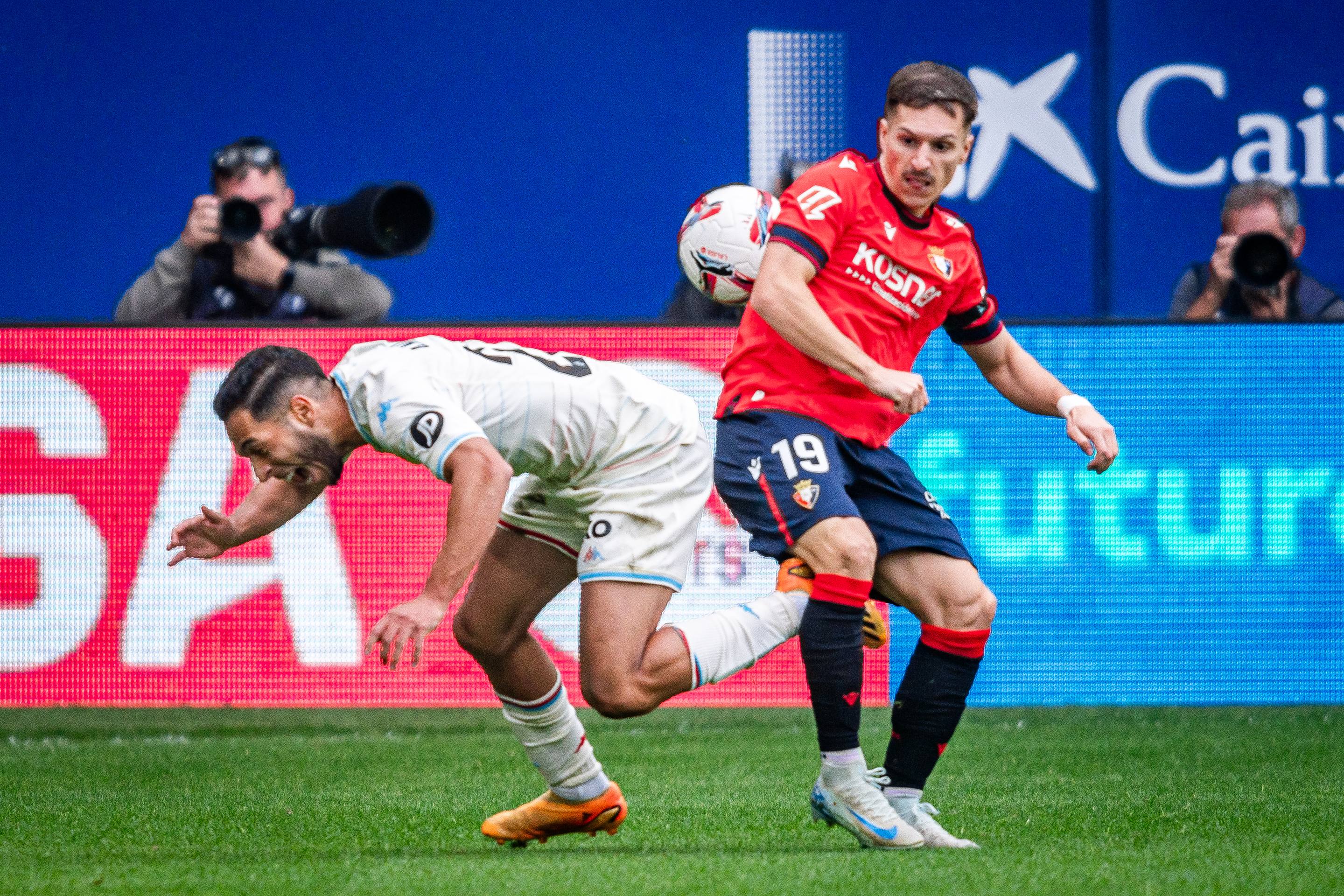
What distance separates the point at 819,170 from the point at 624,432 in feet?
2.67

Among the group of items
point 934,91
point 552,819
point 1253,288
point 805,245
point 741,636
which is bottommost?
point 552,819

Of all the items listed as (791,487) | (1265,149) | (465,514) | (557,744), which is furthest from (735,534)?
(1265,149)

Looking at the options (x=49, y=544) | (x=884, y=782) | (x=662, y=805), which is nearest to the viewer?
(x=884, y=782)

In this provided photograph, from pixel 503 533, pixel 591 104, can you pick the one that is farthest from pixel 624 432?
pixel 591 104

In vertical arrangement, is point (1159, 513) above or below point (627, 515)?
below

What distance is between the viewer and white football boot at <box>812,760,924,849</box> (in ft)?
13.8

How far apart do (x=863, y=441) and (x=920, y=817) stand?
36.6 inches

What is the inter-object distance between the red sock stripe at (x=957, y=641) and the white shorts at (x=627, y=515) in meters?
0.64

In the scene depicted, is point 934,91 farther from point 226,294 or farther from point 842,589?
point 226,294

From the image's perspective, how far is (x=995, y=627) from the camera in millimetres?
7461

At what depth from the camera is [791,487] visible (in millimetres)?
4316

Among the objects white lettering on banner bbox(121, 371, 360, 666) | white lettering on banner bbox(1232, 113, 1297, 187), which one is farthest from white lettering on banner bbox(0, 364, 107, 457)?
white lettering on banner bbox(1232, 113, 1297, 187)

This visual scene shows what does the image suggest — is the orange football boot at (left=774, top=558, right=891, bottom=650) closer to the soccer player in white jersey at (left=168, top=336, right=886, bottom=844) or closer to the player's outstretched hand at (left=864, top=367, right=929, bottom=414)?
the soccer player in white jersey at (left=168, top=336, right=886, bottom=844)

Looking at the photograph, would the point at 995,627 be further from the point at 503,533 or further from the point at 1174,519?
the point at 503,533
